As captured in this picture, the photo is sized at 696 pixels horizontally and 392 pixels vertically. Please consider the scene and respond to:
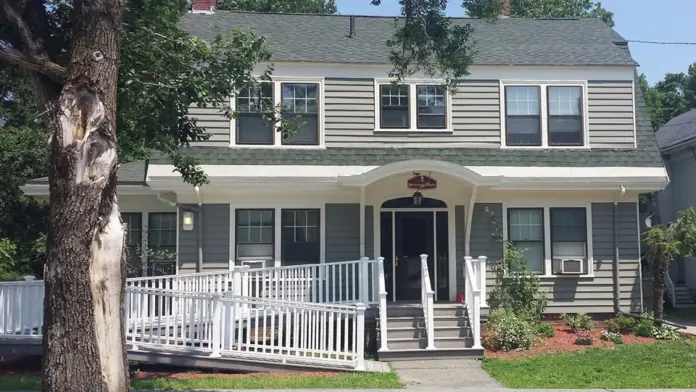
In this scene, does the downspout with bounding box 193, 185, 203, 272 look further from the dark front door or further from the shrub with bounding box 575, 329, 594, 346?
the shrub with bounding box 575, 329, 594, 346

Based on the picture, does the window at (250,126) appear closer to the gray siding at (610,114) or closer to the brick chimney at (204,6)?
the brick chimney at (204,6)

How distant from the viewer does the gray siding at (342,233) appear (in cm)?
1444

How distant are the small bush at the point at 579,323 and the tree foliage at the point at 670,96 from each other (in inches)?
1028

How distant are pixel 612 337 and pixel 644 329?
94cm

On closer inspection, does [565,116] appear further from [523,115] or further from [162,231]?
[162,231]

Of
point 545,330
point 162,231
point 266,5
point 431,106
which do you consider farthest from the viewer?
point 266,5

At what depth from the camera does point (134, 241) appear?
15.5 m


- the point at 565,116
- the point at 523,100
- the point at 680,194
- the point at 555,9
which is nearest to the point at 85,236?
the point at 523,100

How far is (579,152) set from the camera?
1490cm

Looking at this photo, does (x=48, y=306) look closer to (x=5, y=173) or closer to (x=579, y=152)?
(x=579, y=152)

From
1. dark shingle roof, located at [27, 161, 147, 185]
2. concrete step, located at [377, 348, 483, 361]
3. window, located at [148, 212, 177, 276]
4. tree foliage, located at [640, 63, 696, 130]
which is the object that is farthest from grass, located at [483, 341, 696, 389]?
tree foliage, located at [640, 63, 696, 130]

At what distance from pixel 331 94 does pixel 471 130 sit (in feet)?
10.7

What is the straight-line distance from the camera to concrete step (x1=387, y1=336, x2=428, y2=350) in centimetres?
1210

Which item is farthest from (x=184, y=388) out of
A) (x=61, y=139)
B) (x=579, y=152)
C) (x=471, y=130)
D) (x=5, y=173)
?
(x=5, y=173)
